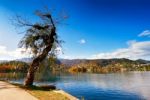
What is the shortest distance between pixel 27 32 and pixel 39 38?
181cm

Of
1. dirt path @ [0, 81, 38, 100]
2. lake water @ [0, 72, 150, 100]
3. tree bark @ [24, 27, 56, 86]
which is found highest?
tree bark @ [24, 27, 56, 86]

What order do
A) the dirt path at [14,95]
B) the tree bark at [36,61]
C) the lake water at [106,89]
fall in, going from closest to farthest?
the dirt path at [14,95] → the tree bark at [36,61] → the lake water at [106,89]

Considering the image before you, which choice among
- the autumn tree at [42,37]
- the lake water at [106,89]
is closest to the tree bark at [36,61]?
the autumn tree at [42,37]

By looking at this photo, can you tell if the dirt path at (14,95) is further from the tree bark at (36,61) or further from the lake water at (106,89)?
the lake water at (106,89)

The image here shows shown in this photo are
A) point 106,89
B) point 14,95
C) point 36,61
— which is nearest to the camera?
point 14,95

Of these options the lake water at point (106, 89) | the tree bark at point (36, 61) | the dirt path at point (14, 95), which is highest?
the tree bark at point (36, 61)

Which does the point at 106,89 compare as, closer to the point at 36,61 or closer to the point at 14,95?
the point at 36,61

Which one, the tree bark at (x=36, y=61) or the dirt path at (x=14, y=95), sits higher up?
the tree bark at (x=36, y=61)

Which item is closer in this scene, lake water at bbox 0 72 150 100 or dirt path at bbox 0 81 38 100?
dirt path at bbox 0 81 38 100

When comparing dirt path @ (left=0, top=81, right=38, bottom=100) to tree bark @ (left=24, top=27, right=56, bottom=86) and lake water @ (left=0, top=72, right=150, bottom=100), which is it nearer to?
tree bark @ (left=24, top=27, right=56, bottom=86)

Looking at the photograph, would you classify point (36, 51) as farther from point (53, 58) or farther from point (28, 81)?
point (28, 81)

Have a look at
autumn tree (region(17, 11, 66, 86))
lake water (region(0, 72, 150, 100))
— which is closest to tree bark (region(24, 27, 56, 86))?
autumn tree (region(17, 11, 66, 86))

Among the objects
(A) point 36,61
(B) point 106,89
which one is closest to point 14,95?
(A) point 36,61

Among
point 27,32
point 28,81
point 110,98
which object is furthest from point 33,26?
point 110,98
